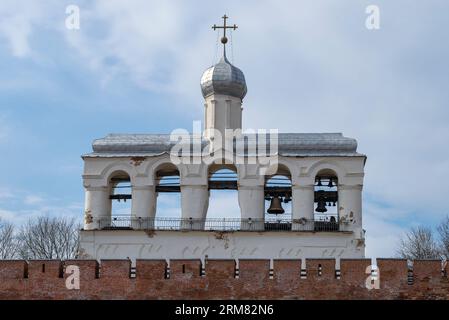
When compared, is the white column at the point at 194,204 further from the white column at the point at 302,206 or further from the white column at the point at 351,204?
the white column at the point at 351,204

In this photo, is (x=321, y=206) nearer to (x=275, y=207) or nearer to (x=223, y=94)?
(x=275, y=207)

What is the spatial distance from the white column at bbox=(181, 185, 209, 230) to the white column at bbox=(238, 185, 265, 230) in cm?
83

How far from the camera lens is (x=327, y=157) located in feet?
82.4

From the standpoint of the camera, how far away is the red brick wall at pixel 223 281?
68.6 feet

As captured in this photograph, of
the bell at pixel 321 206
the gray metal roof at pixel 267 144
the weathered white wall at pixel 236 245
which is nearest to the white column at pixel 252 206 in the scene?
the weathered white wall at pixel 236 245

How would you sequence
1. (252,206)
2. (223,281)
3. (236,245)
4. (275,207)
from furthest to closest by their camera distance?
(275,207), (252,206), (236,245), (223,281)

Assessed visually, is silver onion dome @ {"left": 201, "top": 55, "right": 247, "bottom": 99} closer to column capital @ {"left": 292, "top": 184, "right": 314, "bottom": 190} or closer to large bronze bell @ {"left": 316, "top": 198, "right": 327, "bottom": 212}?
column capital @ {"left": 292, "top": 184, "right": 314, "bottom": 190}

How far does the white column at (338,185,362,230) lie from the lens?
977 inches

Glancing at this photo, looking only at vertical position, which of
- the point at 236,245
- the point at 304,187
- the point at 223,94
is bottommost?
the point at 236,245

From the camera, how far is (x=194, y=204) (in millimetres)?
25031

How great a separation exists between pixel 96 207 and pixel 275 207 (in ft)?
13.6

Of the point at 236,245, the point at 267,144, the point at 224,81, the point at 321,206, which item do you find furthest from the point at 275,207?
the point at 224,81

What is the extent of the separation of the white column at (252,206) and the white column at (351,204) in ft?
5.83

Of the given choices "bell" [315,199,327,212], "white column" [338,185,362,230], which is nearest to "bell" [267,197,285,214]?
"bell" [315,199,327,212]
